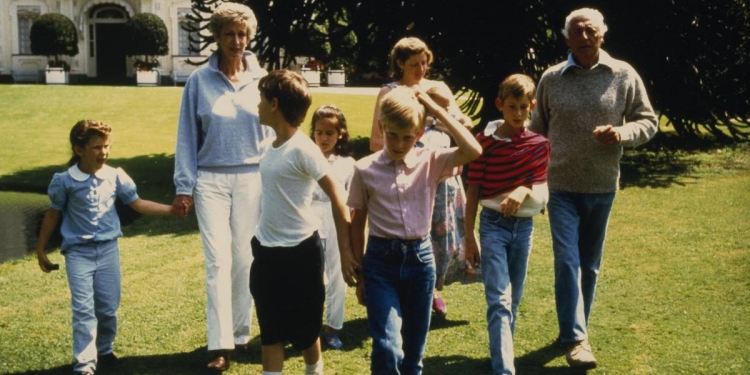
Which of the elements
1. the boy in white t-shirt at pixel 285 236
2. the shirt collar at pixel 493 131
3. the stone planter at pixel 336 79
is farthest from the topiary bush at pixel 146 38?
the boy in white t-shirt at pixel 285 236

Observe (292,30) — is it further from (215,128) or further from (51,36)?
(51,36)

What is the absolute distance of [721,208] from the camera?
1074 cm

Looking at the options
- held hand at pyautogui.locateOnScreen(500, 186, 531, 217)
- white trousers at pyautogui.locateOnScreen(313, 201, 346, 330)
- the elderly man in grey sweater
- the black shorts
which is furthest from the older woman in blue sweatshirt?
the elderly man in grey sweater

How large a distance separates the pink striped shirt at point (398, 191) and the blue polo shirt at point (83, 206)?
173 cm

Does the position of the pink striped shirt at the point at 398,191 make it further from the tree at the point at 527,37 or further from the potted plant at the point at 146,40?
the potted plant at the point at 146,40

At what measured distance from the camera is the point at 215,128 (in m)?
5.19

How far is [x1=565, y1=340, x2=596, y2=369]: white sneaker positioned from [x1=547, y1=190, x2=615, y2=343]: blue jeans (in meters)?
0.04

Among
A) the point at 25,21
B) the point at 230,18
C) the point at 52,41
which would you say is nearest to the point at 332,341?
the point at 230,18

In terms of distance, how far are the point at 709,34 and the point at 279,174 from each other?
38.5 ft

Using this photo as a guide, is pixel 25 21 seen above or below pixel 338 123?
above

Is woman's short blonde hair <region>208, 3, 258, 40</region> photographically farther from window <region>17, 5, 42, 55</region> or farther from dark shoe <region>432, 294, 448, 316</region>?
window <region>17, 5, 42, 55</region>

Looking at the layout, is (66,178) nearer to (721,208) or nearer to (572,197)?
(572,197)

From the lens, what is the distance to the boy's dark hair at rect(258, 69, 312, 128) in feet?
13.4

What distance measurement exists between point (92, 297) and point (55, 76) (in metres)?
38.5
